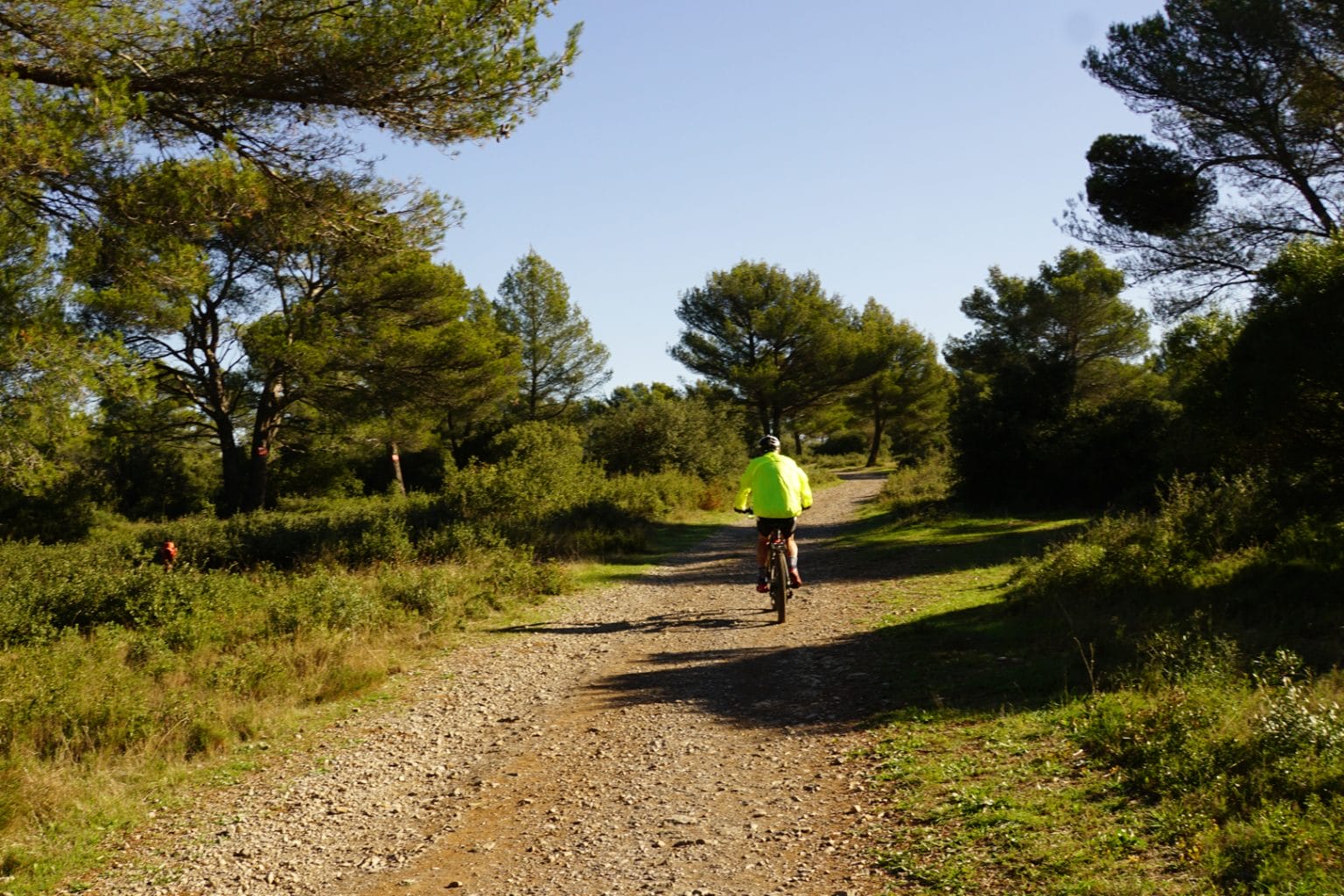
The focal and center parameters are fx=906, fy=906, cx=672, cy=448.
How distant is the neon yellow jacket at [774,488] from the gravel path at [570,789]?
4.86 ft

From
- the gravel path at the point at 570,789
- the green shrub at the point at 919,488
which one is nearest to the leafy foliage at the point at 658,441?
the green shrub at the point at 919,488

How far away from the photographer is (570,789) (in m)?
5.44

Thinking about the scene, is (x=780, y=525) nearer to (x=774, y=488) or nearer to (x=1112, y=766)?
(x=774, y=488)

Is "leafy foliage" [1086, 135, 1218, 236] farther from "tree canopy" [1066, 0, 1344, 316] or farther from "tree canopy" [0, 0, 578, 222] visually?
"tree canopy" [0, 0, 578, 222]

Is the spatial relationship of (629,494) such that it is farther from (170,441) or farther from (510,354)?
(170,441)

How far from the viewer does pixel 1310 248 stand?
9828 mm

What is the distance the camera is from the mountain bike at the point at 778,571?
10.1 m

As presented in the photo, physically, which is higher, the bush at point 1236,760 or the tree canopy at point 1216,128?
the tree canopy at point 1216,128

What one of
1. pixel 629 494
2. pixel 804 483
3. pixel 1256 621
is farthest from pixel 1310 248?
pixel 629 494

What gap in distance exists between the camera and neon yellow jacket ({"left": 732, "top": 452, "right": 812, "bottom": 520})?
10102 mm

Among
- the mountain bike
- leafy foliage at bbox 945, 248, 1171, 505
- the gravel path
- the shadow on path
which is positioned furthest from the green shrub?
the gravel path

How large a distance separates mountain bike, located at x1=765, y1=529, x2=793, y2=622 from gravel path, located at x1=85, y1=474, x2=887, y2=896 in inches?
33.2

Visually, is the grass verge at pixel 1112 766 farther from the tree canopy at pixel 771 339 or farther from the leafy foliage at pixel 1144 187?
the tree canopy at pixel 771 339

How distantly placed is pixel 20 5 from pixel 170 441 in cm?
2479
